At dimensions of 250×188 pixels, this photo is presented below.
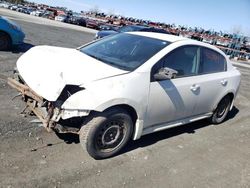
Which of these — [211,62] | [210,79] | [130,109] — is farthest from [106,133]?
[211,62]

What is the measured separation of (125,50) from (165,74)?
86cm

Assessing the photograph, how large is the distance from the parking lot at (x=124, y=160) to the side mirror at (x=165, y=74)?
3.81 ft

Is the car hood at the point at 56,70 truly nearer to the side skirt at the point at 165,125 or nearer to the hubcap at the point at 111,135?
the hubcap at the point at 111,135

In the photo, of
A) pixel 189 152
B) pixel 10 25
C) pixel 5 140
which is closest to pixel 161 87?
pixel 189 152

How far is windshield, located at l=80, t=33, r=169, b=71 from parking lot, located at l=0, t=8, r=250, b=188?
1.30m

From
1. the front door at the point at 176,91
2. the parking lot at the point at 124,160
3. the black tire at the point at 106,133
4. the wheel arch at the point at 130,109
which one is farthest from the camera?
the front door at the point at 176,91

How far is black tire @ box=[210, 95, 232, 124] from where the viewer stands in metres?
6.37

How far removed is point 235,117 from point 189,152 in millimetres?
2898

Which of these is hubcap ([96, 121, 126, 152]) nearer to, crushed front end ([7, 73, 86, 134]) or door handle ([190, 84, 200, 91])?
crushed front end ([7, 73, 86, 134])

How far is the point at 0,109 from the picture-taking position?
5.39 metres

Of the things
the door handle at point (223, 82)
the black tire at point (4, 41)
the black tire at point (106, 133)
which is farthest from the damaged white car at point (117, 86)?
the black tire at point (4, 41)

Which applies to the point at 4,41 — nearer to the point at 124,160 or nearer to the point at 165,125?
the point at 165,125

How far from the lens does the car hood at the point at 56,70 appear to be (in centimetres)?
389

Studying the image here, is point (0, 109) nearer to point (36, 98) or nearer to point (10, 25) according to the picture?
point (36, 98)
